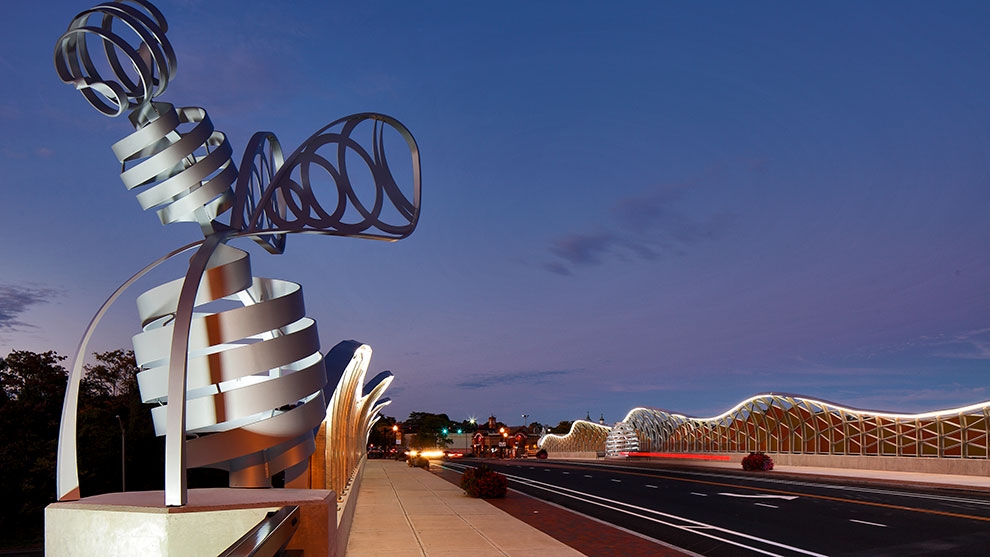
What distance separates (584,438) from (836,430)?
6459cm

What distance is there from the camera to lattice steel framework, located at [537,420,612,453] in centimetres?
9750

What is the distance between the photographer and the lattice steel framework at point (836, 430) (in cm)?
3153

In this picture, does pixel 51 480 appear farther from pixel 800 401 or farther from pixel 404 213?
pixel 404 213

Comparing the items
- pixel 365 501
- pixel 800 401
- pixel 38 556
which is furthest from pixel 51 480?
pixel 800 401

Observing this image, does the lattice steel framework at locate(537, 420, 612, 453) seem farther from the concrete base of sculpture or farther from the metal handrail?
the metal handrail

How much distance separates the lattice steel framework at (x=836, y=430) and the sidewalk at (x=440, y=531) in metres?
20.7

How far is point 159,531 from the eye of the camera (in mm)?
6500

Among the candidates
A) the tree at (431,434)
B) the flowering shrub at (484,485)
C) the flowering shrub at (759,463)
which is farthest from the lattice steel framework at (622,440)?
the flowering shrub at (484,485)

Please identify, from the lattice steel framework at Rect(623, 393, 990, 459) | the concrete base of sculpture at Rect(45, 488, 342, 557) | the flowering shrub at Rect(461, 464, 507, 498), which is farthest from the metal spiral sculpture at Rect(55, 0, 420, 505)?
the lattice steel framework at Rect(623, 393, 990, 459)

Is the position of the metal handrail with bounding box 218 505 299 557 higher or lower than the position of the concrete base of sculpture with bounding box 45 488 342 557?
higher

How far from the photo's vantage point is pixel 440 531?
1487cm

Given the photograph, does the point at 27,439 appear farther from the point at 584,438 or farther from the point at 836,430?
the point at 584,438

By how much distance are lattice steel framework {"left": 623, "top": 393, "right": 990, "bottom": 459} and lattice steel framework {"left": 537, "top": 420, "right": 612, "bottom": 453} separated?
112ft

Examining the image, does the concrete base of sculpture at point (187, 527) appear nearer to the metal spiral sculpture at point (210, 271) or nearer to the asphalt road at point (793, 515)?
the metal spiral sculpture at point (210, 271)
